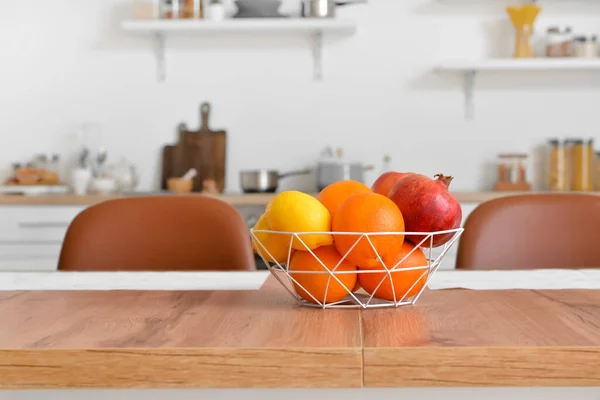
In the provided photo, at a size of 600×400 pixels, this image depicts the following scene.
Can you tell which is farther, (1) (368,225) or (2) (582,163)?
(2) (582,163)

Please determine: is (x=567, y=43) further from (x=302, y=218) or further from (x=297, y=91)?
(x=302, y=218)

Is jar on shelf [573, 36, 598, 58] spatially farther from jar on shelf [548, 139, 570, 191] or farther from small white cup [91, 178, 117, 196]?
small white cup [91, 178, 117, 196]

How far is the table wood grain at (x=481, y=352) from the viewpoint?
70cm

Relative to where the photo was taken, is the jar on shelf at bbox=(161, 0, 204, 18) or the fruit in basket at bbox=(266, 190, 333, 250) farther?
the jar on shelf at bbox=(161, 0, 204, 18)

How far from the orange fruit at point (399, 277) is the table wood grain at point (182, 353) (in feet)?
0.22

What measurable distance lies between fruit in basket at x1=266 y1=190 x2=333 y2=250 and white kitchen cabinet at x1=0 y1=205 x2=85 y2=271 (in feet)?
8.81

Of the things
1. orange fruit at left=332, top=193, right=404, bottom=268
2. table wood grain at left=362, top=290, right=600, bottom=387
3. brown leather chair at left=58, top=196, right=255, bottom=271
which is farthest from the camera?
brown leather chair at left=58, top=196, right=255, bottom=271

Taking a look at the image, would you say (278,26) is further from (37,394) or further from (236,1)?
(37,394)


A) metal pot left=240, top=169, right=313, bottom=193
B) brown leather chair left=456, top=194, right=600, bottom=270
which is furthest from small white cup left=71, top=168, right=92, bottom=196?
brown leather chair left=456, top=194, right=600, bottom=270

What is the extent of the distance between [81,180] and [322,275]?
2.96 meters

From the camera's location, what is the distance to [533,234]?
70.7 inches

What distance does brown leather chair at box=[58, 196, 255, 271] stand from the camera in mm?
1737

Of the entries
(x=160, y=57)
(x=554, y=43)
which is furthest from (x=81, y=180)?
(x=554, y=43)

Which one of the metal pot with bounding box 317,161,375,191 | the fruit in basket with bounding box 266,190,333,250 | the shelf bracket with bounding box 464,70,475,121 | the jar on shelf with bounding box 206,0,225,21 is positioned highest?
the jar on shelf with bounding box 206,0,225,21
